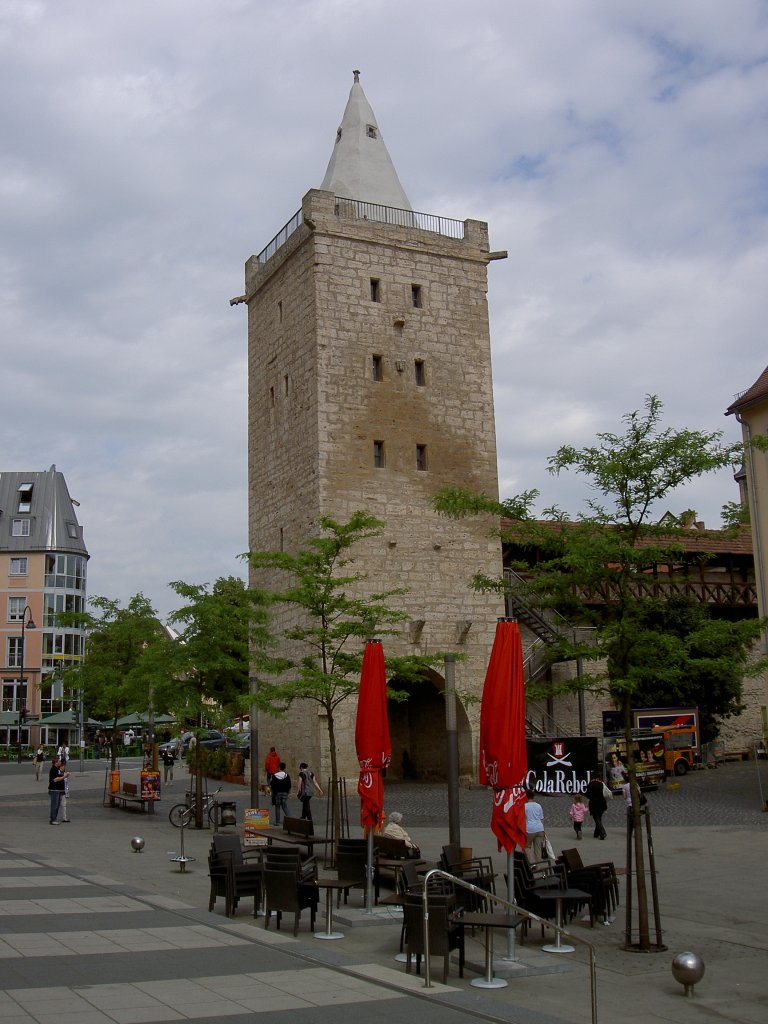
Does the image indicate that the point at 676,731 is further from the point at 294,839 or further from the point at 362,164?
the point at 362,164

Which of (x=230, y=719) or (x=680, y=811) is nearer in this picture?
(x=230, y=719)

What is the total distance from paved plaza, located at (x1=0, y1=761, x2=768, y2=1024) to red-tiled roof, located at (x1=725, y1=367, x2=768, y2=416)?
1416cm

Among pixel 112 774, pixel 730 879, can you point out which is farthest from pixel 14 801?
pixel 730 879

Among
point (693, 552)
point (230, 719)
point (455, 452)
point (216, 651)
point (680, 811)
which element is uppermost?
point (455, 452)

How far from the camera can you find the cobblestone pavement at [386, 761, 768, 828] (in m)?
23.0

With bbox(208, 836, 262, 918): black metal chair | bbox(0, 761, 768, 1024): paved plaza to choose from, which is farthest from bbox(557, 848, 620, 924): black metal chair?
bbox(208, 836, 262, 918): black metal chair

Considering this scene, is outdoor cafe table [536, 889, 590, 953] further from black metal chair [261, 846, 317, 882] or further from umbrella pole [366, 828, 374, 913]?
black metal chair [261, 846, 317, 882]

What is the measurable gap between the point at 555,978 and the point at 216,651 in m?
13.9

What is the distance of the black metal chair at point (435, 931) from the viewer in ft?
30.5

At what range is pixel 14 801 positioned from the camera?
3016cm

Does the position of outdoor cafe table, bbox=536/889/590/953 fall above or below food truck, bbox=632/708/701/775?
below

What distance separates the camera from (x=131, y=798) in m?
26.3

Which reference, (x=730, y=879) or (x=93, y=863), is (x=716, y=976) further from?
Result: (x=93, y=863)

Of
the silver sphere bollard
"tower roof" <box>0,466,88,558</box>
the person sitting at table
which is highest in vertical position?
"tower roof" <box>0,466,88,558</box>
